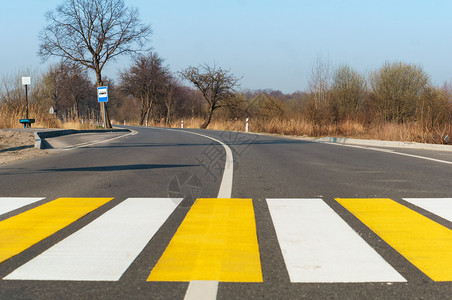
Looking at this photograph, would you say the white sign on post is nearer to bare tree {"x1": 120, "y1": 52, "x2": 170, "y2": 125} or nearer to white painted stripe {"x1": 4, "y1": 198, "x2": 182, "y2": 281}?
white painted stripe {"x1": 4, "y1": 198, "x2": 182, "y2": 281}

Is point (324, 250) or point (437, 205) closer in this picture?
point (324, 250)

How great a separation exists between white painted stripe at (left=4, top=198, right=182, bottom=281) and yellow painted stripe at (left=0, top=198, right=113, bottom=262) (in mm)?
260

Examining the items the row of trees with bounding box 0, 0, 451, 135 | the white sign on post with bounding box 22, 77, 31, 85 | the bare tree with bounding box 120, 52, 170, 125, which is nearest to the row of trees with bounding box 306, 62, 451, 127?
the row of trees with bounding box 0, 0, 451, 135

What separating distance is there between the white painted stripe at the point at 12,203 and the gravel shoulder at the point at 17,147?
4.51 metres

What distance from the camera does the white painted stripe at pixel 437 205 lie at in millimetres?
4156

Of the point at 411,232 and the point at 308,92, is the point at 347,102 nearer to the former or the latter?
the point at 308,92

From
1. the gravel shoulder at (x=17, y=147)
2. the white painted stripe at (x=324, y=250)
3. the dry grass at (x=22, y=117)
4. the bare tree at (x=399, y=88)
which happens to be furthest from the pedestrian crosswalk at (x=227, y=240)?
the bare tree at (x=399, y=88)

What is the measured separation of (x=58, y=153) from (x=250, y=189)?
7.28 metres

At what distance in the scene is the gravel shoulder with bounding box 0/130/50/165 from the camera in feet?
32.5

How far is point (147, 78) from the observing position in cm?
5722

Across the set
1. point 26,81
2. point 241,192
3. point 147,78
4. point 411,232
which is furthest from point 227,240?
point 147,78

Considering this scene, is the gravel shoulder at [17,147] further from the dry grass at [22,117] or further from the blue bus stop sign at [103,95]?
the blue bus stop sign at [103,95]

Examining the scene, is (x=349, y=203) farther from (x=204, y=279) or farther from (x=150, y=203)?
(x=204, y=279)

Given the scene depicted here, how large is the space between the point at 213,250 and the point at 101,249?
0.84m
